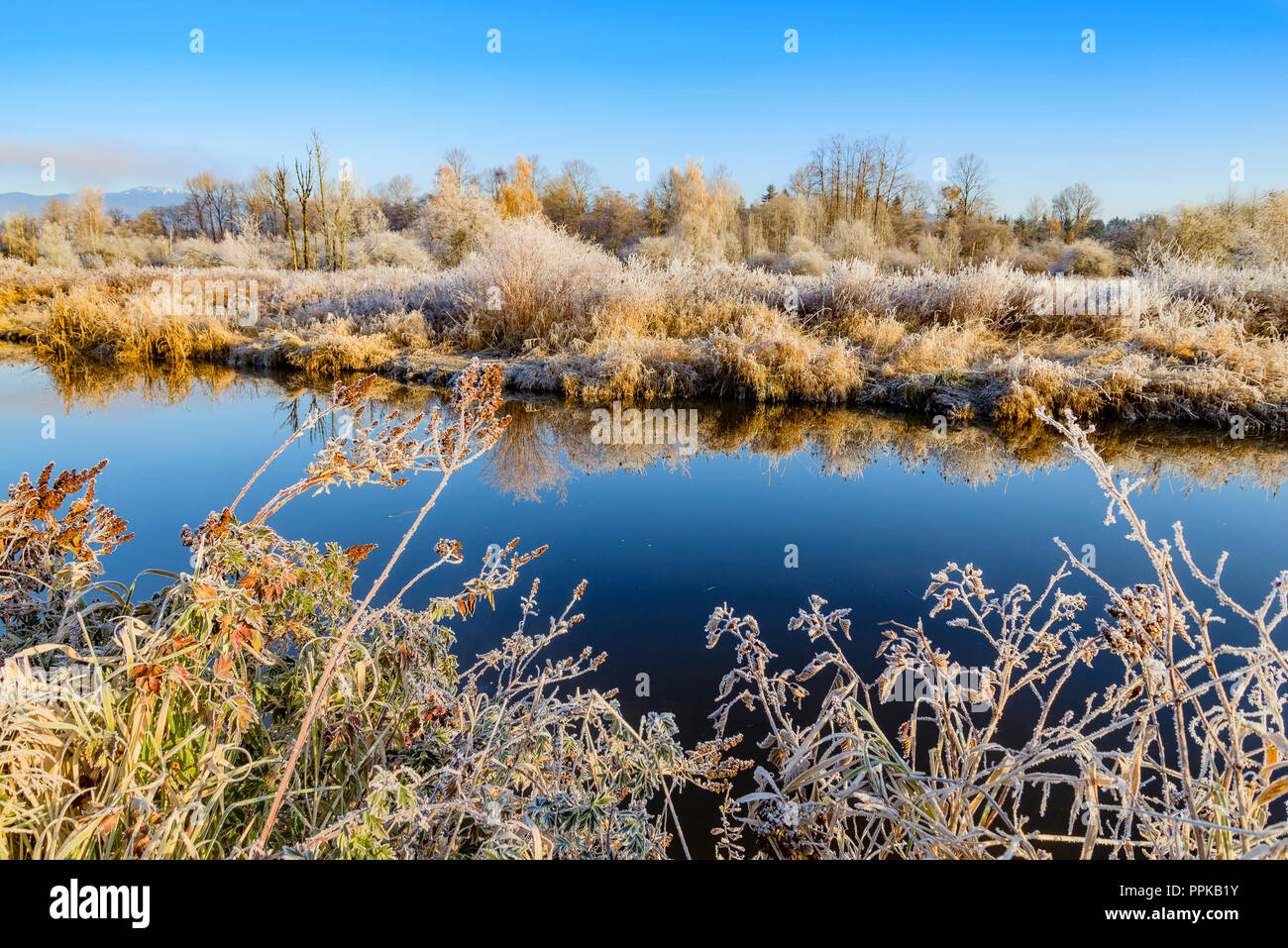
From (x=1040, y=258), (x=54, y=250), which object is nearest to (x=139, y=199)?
(x=54, y=250)

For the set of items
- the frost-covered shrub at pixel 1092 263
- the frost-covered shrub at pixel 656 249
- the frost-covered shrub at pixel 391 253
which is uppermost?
the frost-covered shrub at pixel 391 253

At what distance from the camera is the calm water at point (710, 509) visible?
14.2ft

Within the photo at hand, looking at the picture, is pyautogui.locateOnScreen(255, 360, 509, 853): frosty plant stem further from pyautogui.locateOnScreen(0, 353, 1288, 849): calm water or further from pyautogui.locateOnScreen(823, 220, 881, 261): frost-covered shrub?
pyautogui.locateOnScreen(823, 220, 881, 261): frost-covered shrub

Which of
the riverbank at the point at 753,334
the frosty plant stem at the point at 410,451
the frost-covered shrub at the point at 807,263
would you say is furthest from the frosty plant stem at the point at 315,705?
the frost-covered shrub at the point at 807,263

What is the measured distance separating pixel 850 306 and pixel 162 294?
16.6 metres

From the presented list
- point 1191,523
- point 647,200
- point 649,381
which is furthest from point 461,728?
point 647,200

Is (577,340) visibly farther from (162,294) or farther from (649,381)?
(162,294)

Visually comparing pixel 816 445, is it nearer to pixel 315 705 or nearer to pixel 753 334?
pixel 753 334

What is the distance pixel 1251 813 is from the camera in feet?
4.39

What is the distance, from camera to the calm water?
14.2ft

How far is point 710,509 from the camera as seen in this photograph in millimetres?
6340

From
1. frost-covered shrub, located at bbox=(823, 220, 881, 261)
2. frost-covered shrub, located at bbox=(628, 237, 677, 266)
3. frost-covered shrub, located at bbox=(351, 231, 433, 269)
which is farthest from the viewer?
frost-covered shrub, located at bbox=(351, 231, 433, 269)

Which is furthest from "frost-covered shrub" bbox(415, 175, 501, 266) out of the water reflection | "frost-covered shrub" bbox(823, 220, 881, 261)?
the water reflection

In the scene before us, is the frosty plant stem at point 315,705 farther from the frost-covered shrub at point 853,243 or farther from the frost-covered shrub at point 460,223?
the frost-covered shrub at point 853,243
